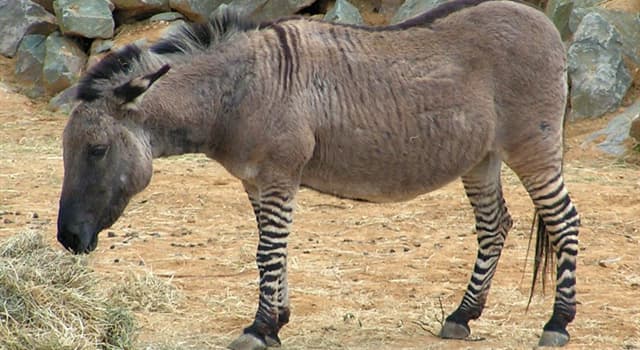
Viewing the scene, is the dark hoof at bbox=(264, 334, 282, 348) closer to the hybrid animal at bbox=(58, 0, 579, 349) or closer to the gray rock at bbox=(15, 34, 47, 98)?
the hybrid animal at bbox=(58, 0, 579, 349)

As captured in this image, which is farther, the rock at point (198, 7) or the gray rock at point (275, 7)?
the rock at point (198, 7)

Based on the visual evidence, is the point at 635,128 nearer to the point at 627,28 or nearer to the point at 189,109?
the point at 627,28

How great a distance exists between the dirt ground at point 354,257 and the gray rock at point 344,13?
364 cm

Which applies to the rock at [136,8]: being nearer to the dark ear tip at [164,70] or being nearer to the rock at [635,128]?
the rock at [635,128]

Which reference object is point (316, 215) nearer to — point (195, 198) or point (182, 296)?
point (195, 198)

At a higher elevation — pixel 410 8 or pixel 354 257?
pixel 354 257

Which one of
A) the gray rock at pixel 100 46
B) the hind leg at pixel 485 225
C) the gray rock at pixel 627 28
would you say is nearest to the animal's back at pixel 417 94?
the hind leg at pixel 485 225

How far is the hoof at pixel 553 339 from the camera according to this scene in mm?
6348

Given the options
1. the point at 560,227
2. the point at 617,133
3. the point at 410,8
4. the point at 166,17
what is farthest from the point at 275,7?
the point at 560,227

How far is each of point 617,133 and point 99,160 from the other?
28.1 feet

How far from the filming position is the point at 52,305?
548cm

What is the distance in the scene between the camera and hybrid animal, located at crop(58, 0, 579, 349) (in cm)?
589

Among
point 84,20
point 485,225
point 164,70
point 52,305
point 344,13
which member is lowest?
point 84,20

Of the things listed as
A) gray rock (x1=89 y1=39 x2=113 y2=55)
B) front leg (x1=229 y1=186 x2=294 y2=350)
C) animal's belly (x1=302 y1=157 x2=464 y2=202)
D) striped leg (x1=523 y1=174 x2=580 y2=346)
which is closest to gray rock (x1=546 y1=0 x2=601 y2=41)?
gray rock (x1=89 y1=39 x2=113 y2=55)
